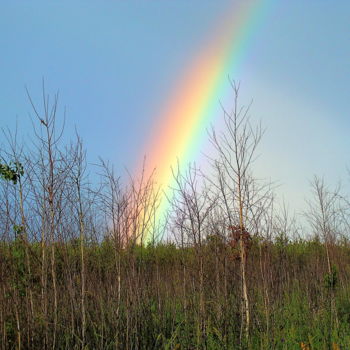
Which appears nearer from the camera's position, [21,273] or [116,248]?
[116,248]

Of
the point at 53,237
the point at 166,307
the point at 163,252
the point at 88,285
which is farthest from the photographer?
the point at 163,252

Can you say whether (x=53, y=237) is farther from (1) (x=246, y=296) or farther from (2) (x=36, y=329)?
(1) (x=246, y=296)

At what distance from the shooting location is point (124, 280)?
5289 millimetres

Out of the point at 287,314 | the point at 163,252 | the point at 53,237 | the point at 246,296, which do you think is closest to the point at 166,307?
the point at 246,296

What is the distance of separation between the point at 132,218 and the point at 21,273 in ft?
5.28

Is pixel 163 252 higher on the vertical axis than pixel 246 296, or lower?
higher

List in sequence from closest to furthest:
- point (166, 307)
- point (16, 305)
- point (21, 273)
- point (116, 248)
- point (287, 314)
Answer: point (16, 305) < point (116, 248) < point (21, 273) < point (166, 307) < point (287, 314)

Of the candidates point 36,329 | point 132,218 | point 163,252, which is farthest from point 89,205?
point 163,252

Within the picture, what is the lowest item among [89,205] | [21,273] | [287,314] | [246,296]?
[287,314]

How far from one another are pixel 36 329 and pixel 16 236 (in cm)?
109

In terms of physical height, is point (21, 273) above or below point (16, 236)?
below

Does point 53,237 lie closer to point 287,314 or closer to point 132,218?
point 132,218

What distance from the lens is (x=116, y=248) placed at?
16.6 feet

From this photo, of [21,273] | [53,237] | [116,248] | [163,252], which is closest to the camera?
[53,237]
